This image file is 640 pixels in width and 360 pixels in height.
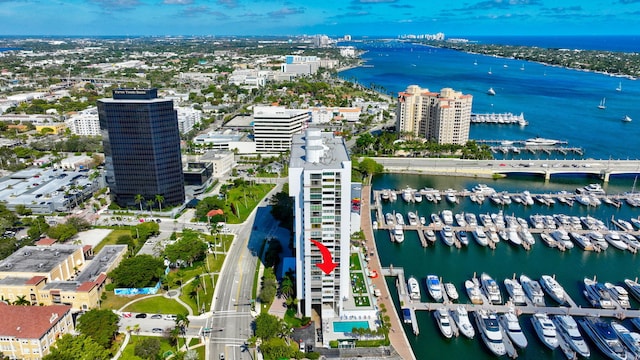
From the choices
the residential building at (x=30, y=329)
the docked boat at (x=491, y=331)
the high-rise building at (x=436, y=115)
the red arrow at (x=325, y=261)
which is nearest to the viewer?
the residential building at (x=30, y=329)

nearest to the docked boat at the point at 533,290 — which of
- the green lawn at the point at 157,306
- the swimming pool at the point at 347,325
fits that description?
the swimming pool at the point at 347,325

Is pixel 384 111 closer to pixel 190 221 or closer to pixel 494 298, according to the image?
pixel 190 221

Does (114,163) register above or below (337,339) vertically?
above

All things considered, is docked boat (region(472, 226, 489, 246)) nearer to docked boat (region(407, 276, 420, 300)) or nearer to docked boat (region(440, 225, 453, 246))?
docked boat (region(440, 225, 453, 246))

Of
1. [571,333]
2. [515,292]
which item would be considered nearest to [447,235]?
[515,292]

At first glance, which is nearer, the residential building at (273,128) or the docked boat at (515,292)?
the docked boat at (515,292)

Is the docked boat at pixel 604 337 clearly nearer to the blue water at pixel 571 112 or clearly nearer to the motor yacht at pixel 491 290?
the motor yacht at pixel 491 290

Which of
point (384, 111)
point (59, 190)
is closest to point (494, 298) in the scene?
point (59, 190)

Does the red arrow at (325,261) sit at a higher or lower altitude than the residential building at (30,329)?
higher
